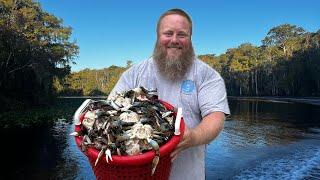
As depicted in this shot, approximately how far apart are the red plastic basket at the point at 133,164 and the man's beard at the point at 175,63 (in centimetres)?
70

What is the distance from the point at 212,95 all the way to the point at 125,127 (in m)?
0.80

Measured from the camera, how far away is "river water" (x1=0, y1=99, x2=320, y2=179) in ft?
59.3

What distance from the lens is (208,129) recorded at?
249cm

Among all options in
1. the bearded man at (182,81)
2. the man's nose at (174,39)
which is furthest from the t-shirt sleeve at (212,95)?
the man's nose at (174,39)

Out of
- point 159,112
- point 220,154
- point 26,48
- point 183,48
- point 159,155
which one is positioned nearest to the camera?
point 159,155

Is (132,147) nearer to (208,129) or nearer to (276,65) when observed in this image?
(208,129)

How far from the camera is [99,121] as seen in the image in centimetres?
218

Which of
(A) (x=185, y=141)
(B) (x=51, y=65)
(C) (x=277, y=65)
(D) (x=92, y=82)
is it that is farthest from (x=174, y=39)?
(D) (x=92, y=82)

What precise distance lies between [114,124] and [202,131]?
58 centimetres

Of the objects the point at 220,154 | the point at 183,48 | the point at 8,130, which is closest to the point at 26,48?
the point at 8,130

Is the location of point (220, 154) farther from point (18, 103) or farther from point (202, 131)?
point (18, 103)

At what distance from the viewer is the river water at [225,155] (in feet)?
59.3

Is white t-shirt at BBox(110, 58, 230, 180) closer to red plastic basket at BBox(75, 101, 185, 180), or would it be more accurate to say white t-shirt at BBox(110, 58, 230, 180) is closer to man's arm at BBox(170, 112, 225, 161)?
man's arm at BBox(170, 112, 225, 161)

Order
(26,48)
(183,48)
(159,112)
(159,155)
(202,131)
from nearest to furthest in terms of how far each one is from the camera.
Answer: (159,155)
(159,112)
(202,131)
(183,48)
(26,48)
